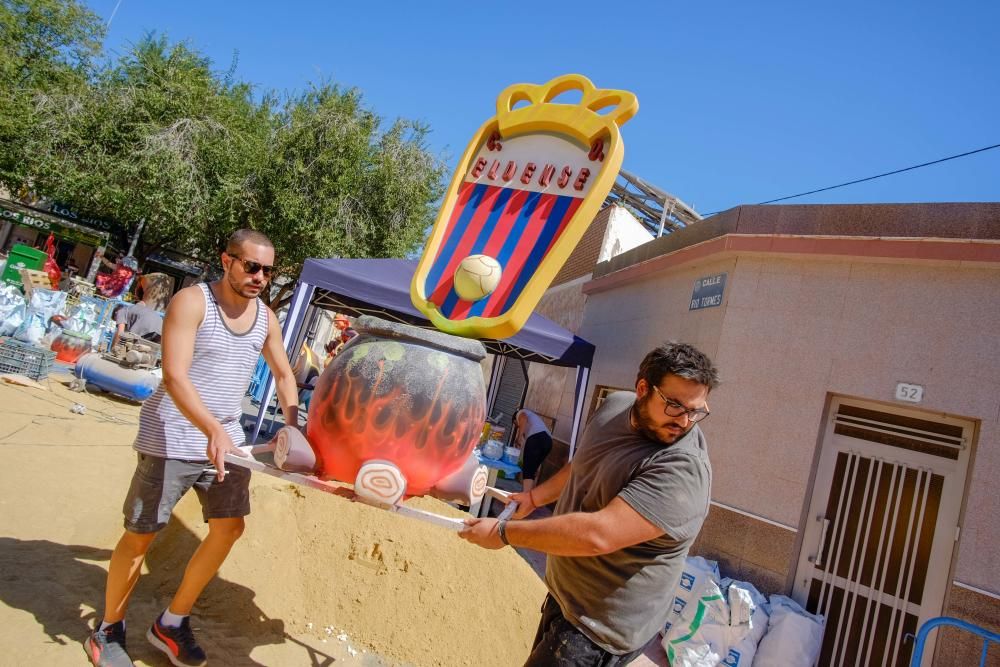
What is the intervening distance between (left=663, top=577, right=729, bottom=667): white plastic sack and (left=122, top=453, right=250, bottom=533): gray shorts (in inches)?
122

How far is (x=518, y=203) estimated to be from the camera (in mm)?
2244

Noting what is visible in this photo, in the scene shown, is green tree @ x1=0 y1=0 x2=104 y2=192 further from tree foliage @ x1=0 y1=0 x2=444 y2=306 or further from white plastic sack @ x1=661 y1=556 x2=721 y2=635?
white plastic sack @ x1=661 y1=556 x2=721 y2=635

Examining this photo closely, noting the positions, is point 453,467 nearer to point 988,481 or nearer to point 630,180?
point 988,481

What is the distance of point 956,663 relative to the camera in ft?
12.1

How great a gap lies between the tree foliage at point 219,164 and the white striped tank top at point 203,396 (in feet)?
40.6

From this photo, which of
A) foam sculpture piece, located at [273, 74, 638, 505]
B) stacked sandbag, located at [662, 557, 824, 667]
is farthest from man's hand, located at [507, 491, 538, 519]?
stacked sandbag, located at [662, 557, 824, 667]

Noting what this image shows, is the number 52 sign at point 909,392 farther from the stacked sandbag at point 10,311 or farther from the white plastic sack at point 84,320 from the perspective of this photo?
the white plastic sack at point 84,320

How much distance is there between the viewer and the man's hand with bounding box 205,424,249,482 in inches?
71.2

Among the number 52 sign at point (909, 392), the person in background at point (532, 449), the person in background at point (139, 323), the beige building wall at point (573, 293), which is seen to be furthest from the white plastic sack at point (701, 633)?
the person in background at point (139, 323)

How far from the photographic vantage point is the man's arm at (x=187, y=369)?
183 centimetres

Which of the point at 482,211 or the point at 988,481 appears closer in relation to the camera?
the point at 482,211

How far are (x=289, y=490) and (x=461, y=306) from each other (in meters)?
2.36

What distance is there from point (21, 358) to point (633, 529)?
7628 millimetres

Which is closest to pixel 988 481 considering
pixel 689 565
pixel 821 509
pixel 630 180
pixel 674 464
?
pixel 821 509
